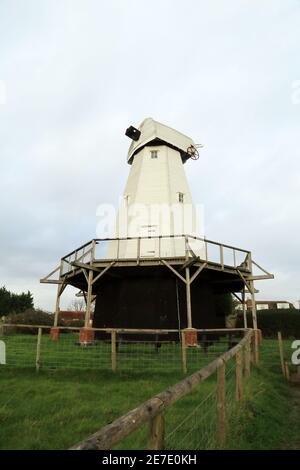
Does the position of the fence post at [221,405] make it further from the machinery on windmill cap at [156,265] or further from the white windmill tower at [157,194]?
the white windmill tower at [157,194]

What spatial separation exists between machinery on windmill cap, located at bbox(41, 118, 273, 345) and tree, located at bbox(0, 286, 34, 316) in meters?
16.0

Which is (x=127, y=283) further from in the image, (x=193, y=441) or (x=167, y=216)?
(x=193, y=441)

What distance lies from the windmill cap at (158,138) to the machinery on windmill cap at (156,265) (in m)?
0.07

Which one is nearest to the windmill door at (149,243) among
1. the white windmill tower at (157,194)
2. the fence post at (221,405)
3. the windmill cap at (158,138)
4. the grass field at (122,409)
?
the white windmill tower at (157,194)

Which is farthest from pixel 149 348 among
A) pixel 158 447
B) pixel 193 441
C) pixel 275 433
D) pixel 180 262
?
pixel 158 447

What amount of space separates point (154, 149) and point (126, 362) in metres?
14.3

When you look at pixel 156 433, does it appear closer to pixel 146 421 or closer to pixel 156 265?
pixel 146 421

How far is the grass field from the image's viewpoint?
423cm

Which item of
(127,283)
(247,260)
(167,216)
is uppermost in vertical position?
(167,216)

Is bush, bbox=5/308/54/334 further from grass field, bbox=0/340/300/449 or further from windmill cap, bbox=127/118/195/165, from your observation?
grass field, bbox=0/340/300/449

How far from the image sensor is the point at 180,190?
1967 centimetres

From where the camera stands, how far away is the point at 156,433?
2.04 metres

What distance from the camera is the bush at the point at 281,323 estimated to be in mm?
23344
